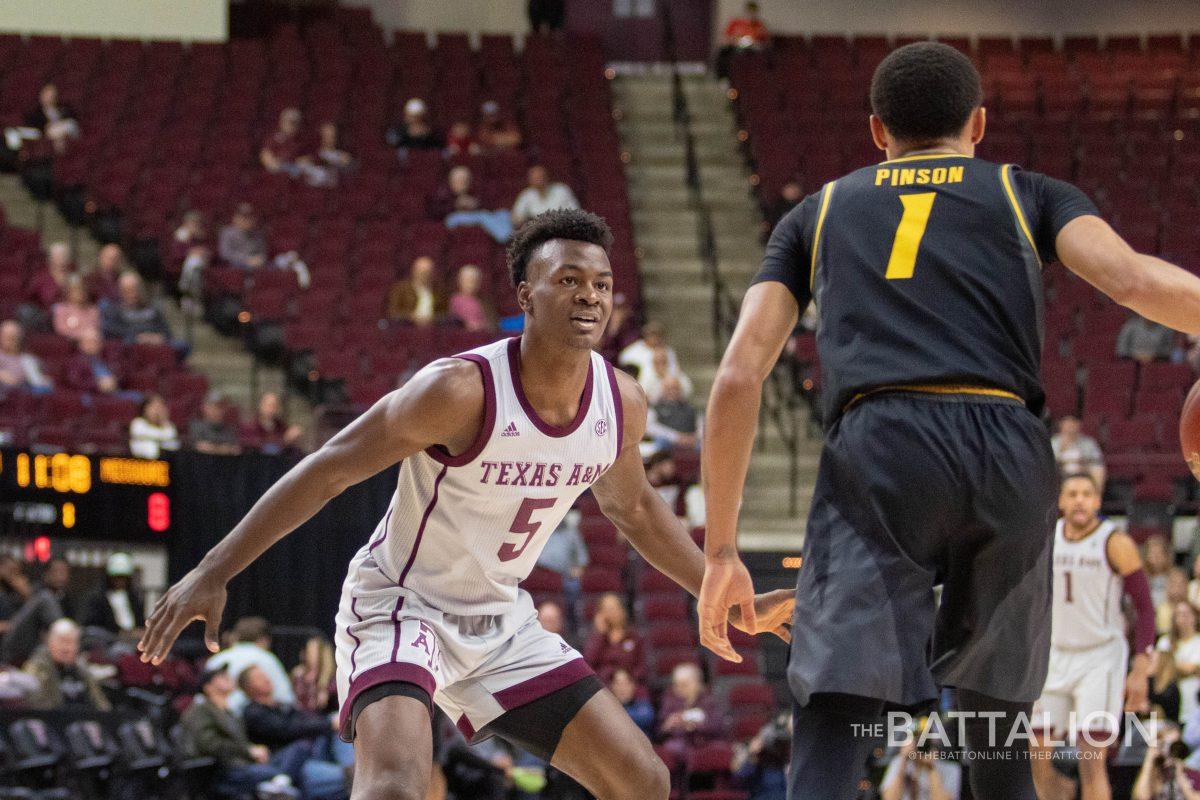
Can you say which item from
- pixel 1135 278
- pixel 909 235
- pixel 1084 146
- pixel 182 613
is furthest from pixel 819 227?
pixel 1084 146

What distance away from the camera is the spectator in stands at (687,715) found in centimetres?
948

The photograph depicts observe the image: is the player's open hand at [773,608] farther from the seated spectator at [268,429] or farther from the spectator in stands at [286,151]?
the spectator in stands at [286,151]

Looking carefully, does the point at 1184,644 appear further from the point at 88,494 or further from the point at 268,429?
the point at 88,494

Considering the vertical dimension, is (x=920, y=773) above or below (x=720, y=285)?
below

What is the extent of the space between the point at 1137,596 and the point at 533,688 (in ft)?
13.4

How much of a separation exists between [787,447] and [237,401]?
476 centimetres

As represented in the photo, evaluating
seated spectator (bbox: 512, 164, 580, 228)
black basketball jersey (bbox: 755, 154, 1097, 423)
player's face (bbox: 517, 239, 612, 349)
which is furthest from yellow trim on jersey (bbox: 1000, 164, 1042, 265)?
seated spectator (bbox: 512, 164, 580, 228)

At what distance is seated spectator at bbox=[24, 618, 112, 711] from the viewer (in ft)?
32.8

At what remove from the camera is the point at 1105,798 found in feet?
24.9

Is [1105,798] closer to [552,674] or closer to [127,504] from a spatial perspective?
Answer: [552,674]

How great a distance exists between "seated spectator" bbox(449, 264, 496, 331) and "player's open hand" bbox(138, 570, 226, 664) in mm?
9422

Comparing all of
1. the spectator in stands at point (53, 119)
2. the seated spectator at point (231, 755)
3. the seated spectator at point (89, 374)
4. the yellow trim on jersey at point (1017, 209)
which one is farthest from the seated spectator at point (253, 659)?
the spectator in stands at point (53, 119)

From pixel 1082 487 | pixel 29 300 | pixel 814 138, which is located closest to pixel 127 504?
pixel 29 300

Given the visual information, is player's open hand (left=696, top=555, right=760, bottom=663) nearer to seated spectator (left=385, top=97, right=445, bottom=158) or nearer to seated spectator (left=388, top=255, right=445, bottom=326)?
seated spectator (left=388, top=255, right=445, bottom=326)
